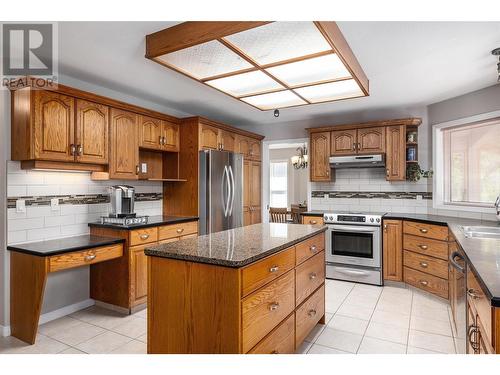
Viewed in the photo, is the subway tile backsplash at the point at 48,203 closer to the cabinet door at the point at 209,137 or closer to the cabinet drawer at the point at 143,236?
the cabinet drawer at the point at 143,236

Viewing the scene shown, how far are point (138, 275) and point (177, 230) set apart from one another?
0.69 m

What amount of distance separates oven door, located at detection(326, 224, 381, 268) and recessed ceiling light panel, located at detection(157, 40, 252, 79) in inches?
112

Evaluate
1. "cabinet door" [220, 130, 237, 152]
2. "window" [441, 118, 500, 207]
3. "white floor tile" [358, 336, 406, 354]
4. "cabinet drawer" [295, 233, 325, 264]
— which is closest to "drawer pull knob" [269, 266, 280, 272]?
"cabinet drawer" [295, 233, 325, 264]

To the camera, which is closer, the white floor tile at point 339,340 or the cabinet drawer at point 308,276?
the cabinet drawer at point 308,276

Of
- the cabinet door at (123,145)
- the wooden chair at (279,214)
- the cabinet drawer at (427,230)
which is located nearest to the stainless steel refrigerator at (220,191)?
the cabinet door at (123,145)

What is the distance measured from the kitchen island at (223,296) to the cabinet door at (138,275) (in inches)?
53.4

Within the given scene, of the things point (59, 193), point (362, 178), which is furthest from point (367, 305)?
point (59, 193)

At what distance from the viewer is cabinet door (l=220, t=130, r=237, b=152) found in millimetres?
4600

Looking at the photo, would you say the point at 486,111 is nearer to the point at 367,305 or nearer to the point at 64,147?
the point at 367,305

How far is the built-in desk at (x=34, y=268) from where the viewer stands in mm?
2547

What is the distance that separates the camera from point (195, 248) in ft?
6.21

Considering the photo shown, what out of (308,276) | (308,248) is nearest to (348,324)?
(308,276)
